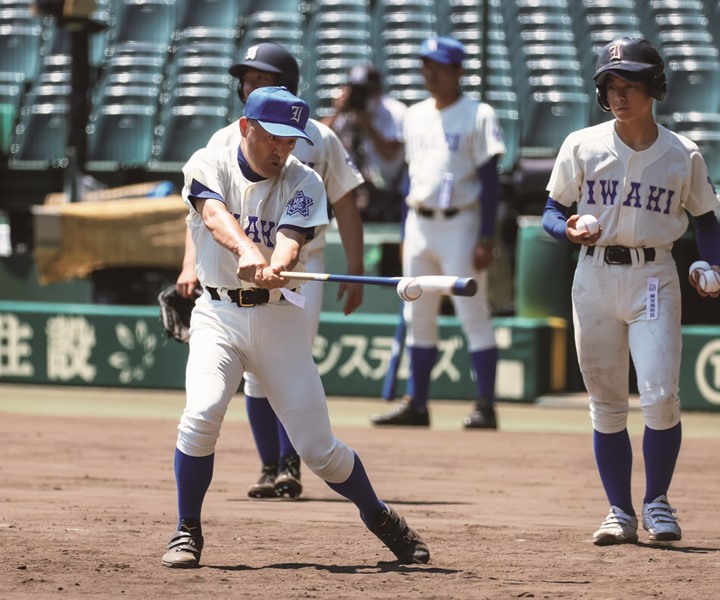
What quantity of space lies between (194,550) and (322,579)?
0.43 metres

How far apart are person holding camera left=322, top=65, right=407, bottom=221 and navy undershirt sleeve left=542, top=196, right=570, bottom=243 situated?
15.4 ft

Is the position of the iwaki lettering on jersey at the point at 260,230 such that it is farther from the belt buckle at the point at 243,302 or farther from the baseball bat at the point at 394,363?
the baseball bat at the point at 394,363

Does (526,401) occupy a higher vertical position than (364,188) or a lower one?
lower

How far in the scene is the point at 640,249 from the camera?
488 centimetres

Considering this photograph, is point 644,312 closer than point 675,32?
Yes

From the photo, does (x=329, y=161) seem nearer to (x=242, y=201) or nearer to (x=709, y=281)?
(x=242, y=201)

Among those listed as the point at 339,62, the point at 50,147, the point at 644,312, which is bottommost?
the point at 644,312

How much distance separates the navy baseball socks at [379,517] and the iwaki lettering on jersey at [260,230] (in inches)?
30.3

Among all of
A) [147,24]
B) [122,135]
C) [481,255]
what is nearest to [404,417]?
[481,255]

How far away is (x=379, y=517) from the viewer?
4387 mm

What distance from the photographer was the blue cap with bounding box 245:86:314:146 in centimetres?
427

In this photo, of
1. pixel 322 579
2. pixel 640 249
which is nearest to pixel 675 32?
pixel 640 249

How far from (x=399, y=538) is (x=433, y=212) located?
4122 mm

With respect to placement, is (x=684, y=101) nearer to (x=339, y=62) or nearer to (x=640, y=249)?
(x=339, y=62)
